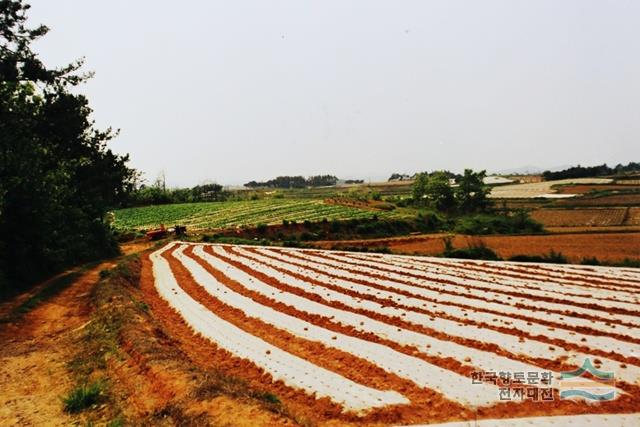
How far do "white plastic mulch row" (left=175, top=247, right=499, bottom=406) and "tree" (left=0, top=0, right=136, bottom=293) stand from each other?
301 inches

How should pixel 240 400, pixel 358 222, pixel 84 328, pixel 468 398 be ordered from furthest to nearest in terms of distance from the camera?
1. pixel 358 222
2. pixel 84 328
3. pixel 468 398
4. pixel 240 400

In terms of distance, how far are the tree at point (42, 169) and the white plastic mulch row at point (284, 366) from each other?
815 cm

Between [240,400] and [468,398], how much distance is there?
4.08m

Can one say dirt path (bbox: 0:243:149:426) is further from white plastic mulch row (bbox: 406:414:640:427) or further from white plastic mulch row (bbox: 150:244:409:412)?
white plastic mulch row (bbox: 406:414:640:427)

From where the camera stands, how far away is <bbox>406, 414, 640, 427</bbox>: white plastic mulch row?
20.8 feet

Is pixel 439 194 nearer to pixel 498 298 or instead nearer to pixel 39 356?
pixel 498 298

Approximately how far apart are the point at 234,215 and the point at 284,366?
4958cm

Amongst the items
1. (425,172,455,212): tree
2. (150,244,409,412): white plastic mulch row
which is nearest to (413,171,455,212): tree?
(425,172,455,212): tree

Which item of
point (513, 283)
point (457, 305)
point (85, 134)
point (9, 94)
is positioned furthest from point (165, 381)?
point (85, 134)

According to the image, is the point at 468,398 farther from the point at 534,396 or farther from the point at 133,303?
the point at 133,303

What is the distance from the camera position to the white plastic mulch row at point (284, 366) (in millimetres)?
7320

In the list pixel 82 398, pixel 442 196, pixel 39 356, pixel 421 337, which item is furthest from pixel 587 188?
pixel 82 398

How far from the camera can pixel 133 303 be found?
1357 centimetres

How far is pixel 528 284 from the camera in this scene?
16.3 m
